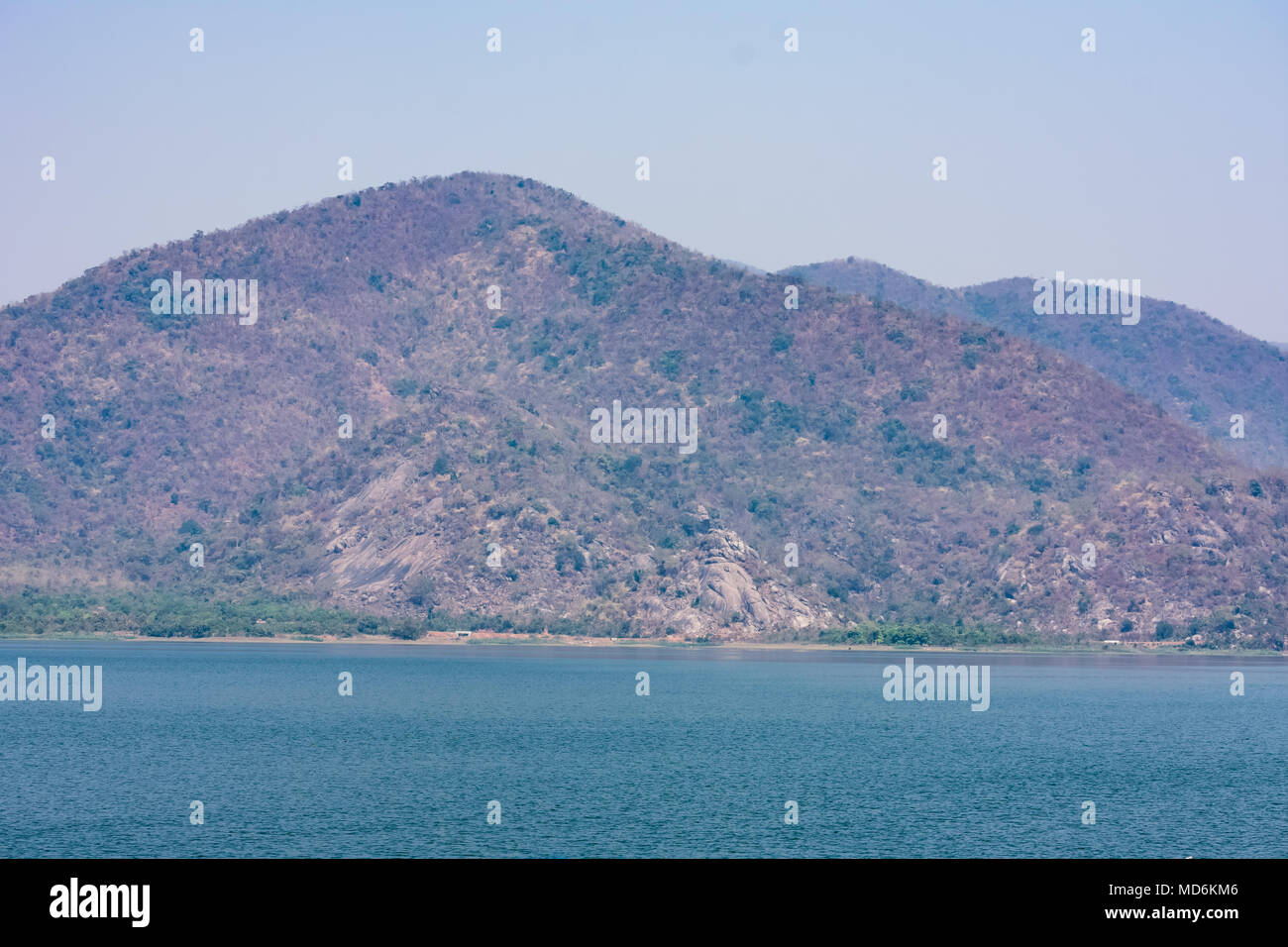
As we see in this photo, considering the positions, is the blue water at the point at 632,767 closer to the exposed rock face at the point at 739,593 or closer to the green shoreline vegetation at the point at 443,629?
the green shoreline vegetation at the point at 443,629

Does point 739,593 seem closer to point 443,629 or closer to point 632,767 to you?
point 443,629

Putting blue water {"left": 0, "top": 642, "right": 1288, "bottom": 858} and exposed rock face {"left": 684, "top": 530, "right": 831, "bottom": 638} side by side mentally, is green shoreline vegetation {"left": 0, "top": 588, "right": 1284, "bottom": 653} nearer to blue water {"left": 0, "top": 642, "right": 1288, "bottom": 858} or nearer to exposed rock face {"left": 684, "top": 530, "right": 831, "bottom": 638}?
exposed rock face {"left": 684, "top": 530, "right": 831, "bottom": 638}

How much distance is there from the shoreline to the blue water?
35.2 metres

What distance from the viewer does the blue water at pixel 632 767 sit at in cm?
5112

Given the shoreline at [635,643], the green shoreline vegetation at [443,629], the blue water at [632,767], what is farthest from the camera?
the green shoreline vegetation at [443,629]

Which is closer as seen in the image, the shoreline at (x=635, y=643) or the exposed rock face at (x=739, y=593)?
the shoreline at (x=635, y=643)

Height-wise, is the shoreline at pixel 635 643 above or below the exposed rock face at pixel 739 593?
below

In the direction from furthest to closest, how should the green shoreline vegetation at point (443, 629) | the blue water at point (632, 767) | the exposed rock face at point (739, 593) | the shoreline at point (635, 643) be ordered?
the exposed rock face at point (739, 593), the green shoreline vegetation at point (443, 629), the shoreline at point (635, 643), the blue water at point (632, 767)

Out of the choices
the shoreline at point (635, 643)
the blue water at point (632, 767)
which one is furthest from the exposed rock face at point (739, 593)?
the blue water at point (632, 767)

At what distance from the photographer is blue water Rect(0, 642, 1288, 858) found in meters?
51.1

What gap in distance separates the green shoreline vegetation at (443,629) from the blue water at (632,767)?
36.2 metres

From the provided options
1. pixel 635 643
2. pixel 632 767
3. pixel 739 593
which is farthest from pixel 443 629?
pixel 632 767

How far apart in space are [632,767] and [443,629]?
320ft
